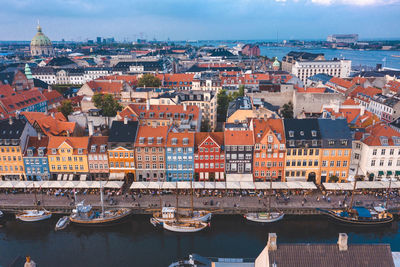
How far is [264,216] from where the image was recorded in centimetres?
7194

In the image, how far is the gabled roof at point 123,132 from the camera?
83.7m

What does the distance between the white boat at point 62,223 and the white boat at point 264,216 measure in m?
38.8

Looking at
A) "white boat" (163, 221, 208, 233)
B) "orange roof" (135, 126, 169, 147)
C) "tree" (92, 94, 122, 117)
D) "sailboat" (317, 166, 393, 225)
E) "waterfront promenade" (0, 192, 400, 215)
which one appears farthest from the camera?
"tree" (92, 94, 122, 117)

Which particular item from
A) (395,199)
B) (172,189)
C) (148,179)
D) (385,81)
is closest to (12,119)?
(148,179)

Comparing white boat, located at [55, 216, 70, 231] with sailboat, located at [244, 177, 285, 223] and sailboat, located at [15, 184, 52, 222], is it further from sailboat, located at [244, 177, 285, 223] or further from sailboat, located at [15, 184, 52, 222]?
sailboat, located at [244, 177, 285, 223]

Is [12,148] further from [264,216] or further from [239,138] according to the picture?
[264,216]

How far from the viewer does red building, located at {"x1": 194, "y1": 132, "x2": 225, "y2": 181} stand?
8156cm

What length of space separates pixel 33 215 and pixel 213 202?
40103 mm

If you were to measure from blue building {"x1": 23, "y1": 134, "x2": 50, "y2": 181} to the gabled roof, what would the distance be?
17691 mm

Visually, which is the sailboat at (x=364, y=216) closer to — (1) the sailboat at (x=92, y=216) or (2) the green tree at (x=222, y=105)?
(1) the sailboat at (x=92, y=216)

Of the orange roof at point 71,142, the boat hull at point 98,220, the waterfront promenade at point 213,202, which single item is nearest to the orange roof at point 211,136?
the waterfront promenade at point 213,202

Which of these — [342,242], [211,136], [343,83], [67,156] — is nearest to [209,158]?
[211,136]

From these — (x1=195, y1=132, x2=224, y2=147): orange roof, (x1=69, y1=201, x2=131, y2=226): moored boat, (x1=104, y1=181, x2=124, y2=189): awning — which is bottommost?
(x1=69, y1=201, x2=131, y2=226): moored boat

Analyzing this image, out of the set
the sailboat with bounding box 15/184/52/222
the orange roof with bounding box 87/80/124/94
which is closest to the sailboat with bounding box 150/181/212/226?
the sailboat with bounding box 15/184/52/222
